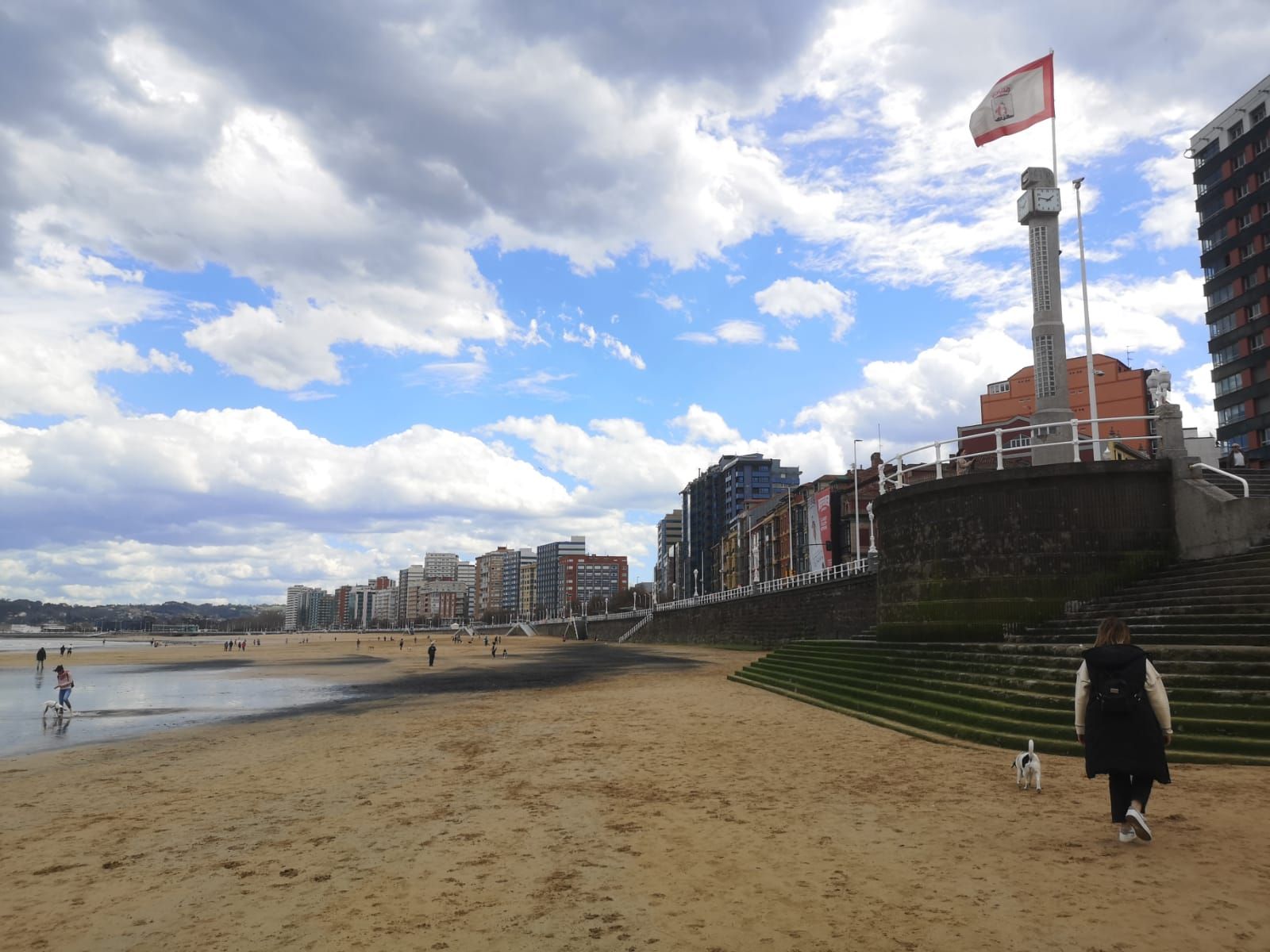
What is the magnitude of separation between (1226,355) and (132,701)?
78070 millimetres

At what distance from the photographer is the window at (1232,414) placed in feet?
196

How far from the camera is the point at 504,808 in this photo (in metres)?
9.62

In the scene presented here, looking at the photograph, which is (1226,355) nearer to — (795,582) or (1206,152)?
(1206,152)

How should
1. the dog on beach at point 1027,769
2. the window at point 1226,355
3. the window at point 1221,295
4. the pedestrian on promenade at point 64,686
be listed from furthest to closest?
the window at point 1221,295 < the window at point 1226,355 < the pedestrian on promenade at point 64,686 < the dog on beach at point 1027,769

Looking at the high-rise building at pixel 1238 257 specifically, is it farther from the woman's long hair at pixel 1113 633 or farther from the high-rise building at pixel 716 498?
the high-rise building at pixel 716 498

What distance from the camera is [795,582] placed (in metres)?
51.2

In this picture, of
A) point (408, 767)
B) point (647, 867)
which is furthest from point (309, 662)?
point (647, 867)

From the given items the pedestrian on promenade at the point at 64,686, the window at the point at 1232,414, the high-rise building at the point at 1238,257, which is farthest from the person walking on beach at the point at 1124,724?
the window at the point at 1232,414

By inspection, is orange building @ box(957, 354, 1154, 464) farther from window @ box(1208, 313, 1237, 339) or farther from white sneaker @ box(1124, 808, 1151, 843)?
white sneaker @ box(1124, 808, 1151, 843)

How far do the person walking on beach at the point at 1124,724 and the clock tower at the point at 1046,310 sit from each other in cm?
1823

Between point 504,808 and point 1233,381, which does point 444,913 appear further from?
point 1233,381

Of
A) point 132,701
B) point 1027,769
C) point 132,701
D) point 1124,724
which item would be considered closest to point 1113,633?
point 1124,724

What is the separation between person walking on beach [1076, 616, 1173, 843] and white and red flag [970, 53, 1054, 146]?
2114 cm

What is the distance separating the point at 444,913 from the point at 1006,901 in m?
Result: 4.51
